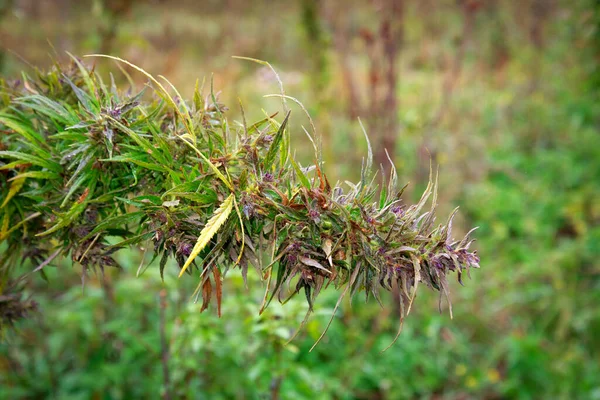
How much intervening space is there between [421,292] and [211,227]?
2.92 metres

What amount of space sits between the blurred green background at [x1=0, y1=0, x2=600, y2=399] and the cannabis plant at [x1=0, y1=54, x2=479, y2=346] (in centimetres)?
21

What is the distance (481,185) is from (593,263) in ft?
4.30

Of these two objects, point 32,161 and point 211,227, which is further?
point 32,161

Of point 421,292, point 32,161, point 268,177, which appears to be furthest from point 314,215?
point 421,292

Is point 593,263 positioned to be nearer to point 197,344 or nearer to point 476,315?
point 476,315

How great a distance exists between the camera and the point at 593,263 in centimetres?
392

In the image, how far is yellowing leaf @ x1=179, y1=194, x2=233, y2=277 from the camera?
0.76m

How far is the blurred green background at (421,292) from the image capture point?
7.44ft

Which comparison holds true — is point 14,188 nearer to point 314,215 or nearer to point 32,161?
point 32,161

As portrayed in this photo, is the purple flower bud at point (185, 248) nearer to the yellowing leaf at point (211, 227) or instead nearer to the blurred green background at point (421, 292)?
the yellowing leaf at point (211, 227)

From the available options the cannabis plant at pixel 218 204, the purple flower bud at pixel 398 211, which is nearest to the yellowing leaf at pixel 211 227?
the cannabis plant at pixel 218 204

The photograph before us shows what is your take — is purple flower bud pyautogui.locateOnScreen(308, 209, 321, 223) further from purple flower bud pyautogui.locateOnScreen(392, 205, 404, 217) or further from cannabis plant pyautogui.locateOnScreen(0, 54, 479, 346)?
purple flower bud pyautogui.locateOnScreen(392, 205, 404, 217)

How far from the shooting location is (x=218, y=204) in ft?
2.93

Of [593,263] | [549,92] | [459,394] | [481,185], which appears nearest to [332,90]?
[481,185]
